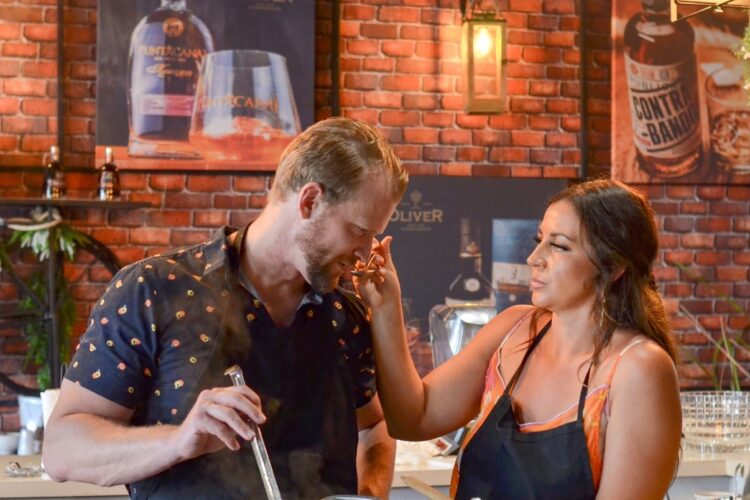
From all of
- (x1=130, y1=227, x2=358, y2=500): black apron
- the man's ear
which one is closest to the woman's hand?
(x1=130, y1=227, x2=358, y2=500): black apron

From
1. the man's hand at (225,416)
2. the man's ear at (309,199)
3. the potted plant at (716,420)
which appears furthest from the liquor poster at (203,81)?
the man's hand at (225,416)

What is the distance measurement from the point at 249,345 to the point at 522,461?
0.61 m

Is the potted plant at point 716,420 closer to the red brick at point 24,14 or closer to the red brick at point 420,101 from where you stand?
the red brick at point 420,101

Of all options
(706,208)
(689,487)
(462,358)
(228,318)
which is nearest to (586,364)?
(462,358)

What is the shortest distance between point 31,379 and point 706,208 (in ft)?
11.2

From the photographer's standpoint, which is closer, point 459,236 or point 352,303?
point 352,303

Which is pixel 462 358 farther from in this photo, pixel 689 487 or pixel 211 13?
pixel 211 13

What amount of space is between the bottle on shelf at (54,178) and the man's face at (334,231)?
10.1 feet

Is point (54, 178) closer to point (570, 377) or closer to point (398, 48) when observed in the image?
point (398, 48)

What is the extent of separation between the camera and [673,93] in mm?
5332

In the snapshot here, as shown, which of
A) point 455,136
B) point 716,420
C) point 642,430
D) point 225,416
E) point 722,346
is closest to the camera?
point 225,416

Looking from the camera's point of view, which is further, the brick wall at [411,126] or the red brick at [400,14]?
the red brick at [400,14]

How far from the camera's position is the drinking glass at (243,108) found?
4859mm

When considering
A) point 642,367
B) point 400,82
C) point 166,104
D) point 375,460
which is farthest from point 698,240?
point 375,460
